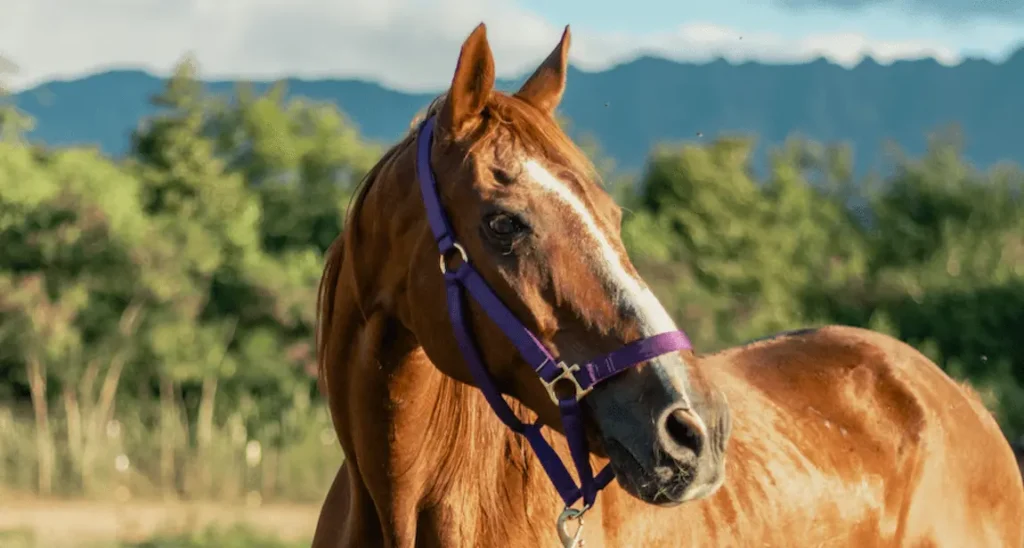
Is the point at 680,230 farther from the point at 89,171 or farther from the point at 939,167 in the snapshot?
the point at 89,171

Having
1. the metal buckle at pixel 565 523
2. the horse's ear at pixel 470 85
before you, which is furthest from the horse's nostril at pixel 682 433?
the horse's ear at pixel 470 85

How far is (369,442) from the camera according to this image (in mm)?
2926

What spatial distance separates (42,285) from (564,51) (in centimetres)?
1626

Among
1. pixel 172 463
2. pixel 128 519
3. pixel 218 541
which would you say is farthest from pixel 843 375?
pixel 172 463

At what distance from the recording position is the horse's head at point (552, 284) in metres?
2.34

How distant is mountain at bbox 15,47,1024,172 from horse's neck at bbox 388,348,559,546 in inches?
4582

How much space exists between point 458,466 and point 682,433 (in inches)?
31.2

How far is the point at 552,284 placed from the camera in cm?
253

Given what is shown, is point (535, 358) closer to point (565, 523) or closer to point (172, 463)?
point (565, 523)

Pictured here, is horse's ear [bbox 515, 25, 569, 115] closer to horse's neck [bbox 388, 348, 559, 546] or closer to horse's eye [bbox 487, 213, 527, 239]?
horse's eye [bbox 487, 213, 527, 239]

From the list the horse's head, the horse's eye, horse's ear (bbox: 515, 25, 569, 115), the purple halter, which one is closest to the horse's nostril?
the horse's head

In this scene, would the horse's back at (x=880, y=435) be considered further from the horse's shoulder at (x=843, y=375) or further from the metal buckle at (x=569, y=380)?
the metal buckle at (x=569, y=380)

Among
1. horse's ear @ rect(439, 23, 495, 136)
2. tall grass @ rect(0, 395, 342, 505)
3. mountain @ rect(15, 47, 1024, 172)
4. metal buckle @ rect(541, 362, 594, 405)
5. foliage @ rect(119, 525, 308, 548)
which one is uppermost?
mountain @ rect(15, 47, 1024, 172)

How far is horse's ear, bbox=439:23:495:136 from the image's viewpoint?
2.66 metres
